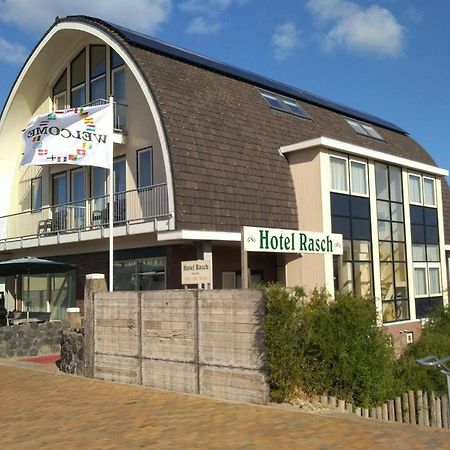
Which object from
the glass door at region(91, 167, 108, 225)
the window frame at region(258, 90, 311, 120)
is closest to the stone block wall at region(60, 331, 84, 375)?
the glass door at region(91, 167, 108, 225)

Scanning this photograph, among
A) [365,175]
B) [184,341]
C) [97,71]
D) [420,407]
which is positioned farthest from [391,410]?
[97,71]

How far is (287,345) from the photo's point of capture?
352 inches

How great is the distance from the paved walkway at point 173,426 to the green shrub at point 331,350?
2.76 feet

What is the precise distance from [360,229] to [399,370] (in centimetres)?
780

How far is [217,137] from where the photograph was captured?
1664 centimetres

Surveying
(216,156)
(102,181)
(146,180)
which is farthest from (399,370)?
(102,181)

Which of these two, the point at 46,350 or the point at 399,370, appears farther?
the point at 46,350

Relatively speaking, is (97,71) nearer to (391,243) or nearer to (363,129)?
(363,129)

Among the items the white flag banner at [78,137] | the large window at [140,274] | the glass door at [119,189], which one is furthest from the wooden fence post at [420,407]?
the glass door at [119,189]

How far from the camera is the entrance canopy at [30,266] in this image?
56.7 feet

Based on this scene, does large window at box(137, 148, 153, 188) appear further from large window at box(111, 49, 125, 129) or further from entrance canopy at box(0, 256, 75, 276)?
entrance canopy at box(0, 256, 75, 276)

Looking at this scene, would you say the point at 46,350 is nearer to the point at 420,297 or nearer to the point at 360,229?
the point at 360,229

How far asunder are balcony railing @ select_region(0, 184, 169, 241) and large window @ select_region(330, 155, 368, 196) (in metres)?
5.51

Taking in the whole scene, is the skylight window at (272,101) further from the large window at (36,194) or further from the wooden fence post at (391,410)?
the wooden fence post at (391,410)
